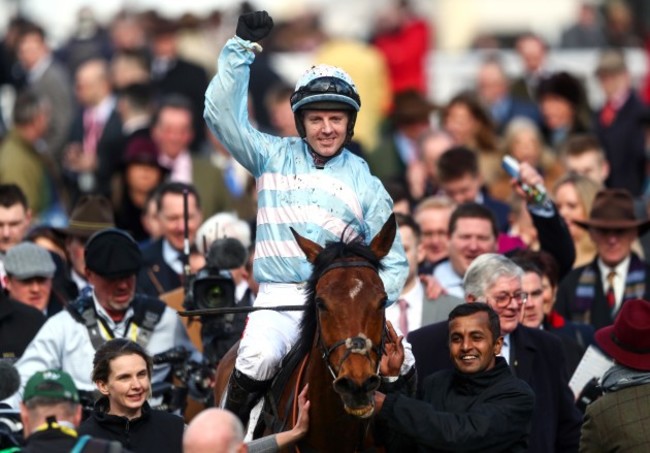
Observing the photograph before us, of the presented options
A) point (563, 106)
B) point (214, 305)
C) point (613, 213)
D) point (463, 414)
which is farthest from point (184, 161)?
point (463, 414)

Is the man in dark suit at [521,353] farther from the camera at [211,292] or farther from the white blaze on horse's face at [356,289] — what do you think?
the white blaze on horse's face at [356,289]

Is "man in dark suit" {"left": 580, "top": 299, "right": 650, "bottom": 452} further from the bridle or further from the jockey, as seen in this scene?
the bridle

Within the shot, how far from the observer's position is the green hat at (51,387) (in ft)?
29.9

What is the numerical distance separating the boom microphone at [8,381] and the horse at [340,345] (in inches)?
64.9

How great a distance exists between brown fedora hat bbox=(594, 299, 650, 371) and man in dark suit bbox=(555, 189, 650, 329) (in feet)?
10.5

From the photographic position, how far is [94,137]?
818 inches

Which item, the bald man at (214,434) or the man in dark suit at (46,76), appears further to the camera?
the man in dark suit at (46,76)

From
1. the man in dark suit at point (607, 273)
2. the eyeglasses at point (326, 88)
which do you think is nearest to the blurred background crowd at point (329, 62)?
the man in dark suit at point (607, 273)

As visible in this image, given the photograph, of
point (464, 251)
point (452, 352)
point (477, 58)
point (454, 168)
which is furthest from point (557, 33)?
point (452, 352)

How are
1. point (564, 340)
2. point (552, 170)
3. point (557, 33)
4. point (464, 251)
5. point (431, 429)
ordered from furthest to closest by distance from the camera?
point (557, 33), point (552, 170), point (464, 251), point (564, 340), point (431, 429)

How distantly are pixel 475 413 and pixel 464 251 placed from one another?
3.71m

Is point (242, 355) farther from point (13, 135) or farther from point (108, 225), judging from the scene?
point (13, 135)

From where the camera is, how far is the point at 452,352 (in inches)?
400

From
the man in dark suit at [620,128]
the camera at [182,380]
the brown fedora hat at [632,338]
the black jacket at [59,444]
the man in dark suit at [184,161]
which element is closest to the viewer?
the black jacket at [59,444]
